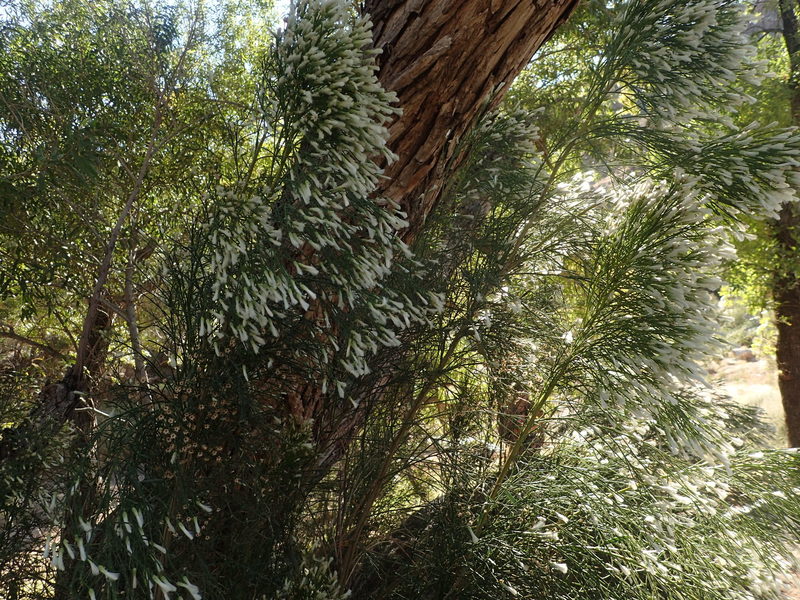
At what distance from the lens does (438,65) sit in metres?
2.48

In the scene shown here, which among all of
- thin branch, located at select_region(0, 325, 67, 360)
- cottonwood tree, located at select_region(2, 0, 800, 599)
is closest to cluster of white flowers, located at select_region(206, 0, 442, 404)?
cottonwood tree, located at select_region(2, 0, 800, 599)

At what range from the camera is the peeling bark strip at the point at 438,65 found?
2.46 meters

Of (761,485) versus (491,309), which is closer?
(491,309)

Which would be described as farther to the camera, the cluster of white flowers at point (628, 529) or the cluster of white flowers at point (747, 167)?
the cluster of white flowers at point (628, 529)

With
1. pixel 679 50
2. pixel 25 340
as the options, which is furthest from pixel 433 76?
pixel 25 340

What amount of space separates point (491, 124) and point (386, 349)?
3.30 ft

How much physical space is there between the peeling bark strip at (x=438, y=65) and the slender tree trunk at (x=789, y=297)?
4782 mm

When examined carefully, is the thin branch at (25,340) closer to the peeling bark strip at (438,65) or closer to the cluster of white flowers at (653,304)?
the peeling bark strip at (438,65)

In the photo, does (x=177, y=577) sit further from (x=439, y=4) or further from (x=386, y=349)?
(x=439, y=4)

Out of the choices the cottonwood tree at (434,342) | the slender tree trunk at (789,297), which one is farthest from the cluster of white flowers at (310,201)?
the slender tree trunk at (789,297)

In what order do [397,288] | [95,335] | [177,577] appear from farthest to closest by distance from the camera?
[95,335], [397,288], [177,577]

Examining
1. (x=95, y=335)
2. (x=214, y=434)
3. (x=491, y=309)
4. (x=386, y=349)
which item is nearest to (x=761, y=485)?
(x=491, y=309)

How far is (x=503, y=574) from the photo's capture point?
7.80 ft

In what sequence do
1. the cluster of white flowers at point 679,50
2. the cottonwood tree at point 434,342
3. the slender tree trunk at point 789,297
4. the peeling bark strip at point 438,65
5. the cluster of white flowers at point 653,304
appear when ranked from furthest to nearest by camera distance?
the slender tree trunk at point 789,297 → the peeling bark strip at point 438,65 → the cluster of white flowers at point 679,50 → the cluster of white flowers at point 653,304 → the cottonwood tree at point 434,342
